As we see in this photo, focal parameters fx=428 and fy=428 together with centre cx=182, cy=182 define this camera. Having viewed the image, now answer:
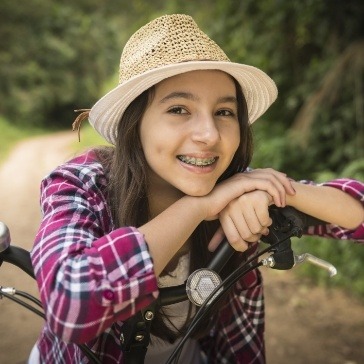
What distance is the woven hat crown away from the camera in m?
1.38

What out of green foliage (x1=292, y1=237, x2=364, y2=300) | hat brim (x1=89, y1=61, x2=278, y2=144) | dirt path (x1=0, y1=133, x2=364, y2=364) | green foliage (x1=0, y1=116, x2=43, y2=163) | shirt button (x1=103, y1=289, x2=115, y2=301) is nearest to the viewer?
shirt button (x1=103, y1=289, x2=115, y2=301)

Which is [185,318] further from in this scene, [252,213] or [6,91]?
[6,91]

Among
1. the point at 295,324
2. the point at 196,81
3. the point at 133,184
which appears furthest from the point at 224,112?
the point at 295,324

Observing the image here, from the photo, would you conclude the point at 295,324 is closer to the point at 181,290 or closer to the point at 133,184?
the point at 133,184

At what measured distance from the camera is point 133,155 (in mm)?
1543

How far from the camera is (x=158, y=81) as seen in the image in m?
1.40

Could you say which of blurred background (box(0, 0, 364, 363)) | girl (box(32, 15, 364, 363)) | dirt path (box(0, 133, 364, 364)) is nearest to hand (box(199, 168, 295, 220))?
girl (box(32, 15, 364, 363))

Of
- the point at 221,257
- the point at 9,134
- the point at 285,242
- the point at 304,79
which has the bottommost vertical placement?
the point at 221,257

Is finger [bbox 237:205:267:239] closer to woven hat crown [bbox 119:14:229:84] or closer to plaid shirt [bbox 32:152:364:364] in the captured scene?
plaid shirt [bbox 32:152:364:364]

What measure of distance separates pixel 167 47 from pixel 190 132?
11.4 inches

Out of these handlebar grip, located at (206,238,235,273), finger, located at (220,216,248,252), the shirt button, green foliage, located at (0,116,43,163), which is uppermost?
green foliage, located at (0,116,43,163)

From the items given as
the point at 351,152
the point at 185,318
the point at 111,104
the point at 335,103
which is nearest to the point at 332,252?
the point at 351,152

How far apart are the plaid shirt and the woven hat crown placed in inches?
15.9

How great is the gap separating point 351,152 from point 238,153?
3490 mm
